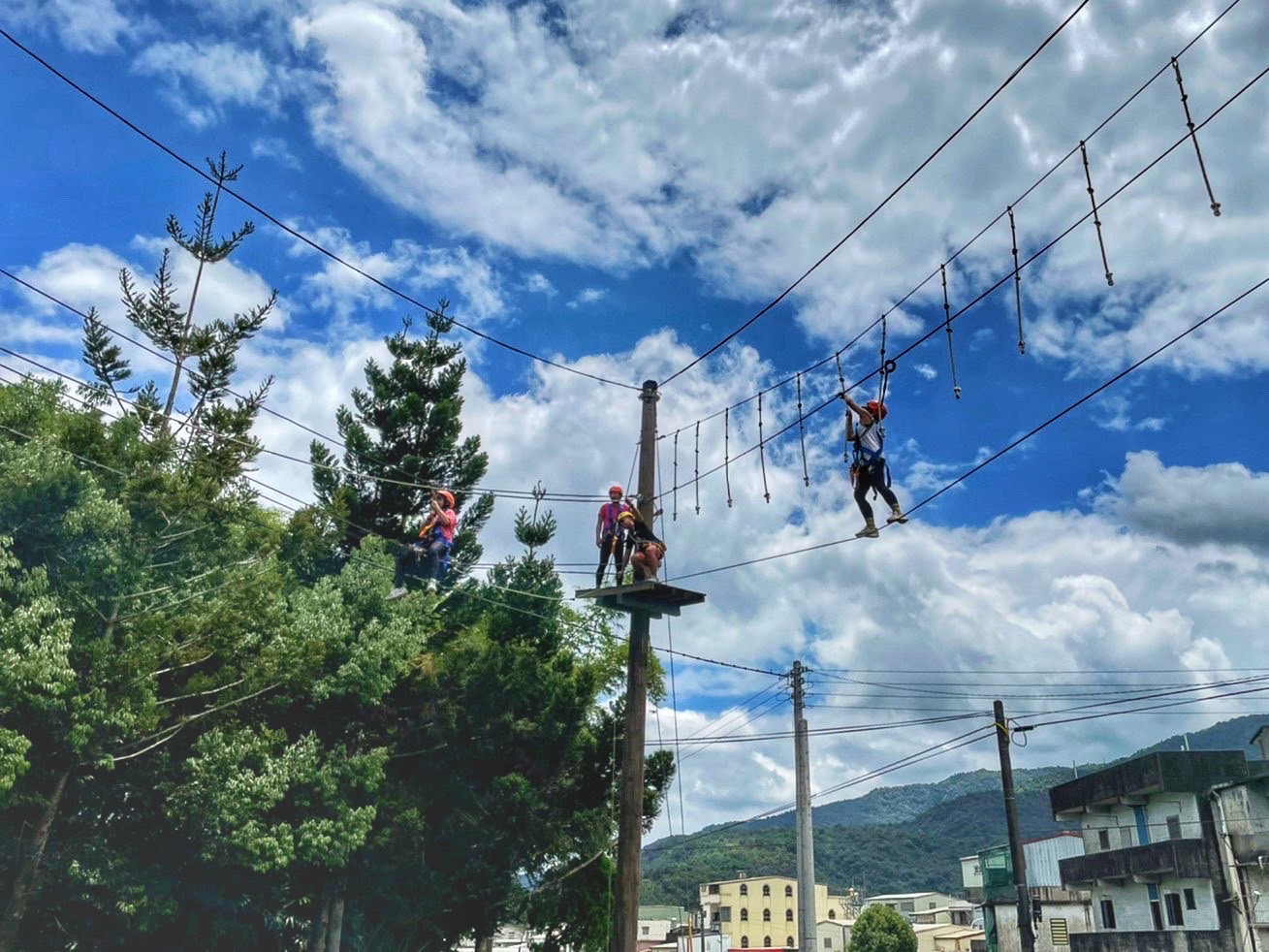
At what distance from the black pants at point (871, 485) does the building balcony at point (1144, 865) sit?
116ft

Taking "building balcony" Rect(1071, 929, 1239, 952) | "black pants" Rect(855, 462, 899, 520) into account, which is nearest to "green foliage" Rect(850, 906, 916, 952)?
"building balcony" Rect(1071, 929, 1239, 952)

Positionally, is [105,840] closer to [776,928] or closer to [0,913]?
[0,913]

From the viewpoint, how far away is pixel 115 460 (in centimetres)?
2073

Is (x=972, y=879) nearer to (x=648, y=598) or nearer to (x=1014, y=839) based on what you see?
(x=1014, y=839)

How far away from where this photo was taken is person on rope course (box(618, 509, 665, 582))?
15.3m

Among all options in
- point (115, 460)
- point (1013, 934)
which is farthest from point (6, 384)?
point (1013, 934)

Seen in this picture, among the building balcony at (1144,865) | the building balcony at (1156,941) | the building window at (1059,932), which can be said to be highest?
the building balcony at (1144,865)

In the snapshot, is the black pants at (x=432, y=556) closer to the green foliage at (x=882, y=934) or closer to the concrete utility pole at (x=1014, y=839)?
the concrete utility pole at (x=1014, y=839)

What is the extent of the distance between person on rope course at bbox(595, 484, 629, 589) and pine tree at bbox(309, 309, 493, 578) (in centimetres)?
1491

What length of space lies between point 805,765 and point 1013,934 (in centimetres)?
3539

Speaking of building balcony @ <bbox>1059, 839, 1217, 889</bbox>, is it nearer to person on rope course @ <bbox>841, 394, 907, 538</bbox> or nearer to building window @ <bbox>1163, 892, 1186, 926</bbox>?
building window @ <bbox>1163, 892, 1186, 926</bbox>

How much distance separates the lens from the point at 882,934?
7838 cm

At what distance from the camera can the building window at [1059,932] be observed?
54688 mm

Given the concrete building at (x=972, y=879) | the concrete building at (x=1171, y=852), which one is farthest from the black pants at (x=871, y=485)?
the concrete building at (x=972, y=879)
